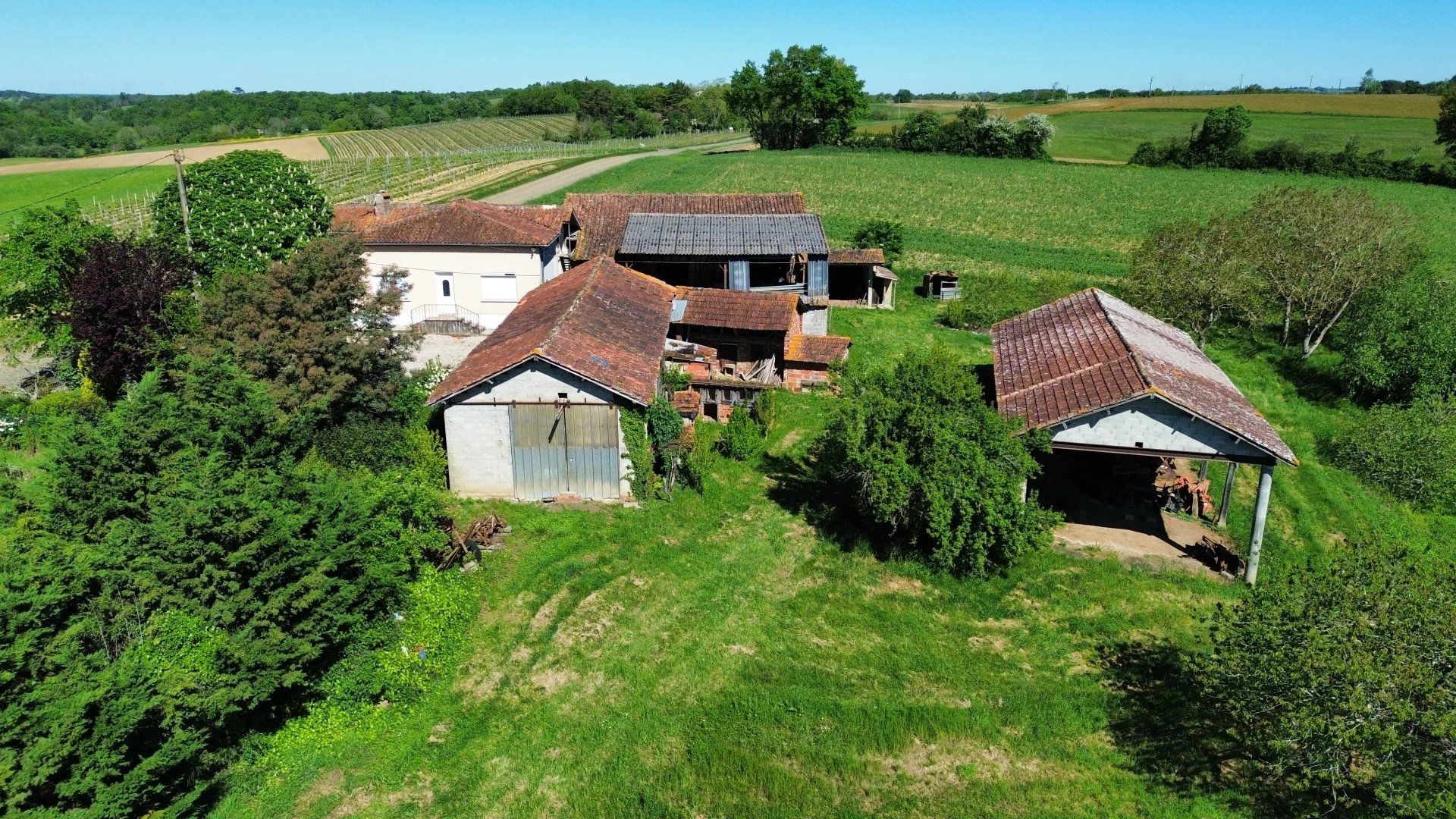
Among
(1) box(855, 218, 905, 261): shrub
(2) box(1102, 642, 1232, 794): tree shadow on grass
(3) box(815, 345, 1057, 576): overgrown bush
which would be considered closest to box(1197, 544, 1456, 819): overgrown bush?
(2) box(1102, 642, 1232, 794): tree shadow on grass

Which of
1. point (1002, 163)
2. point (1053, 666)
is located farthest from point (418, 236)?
point (1002, 163)

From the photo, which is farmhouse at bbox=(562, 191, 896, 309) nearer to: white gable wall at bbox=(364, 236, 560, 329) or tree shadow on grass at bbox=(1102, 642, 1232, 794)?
white gable wall at bbox=(364, 236, 560, 329)

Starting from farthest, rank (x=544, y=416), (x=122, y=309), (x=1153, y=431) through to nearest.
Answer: (x=122, y=309) → (x=544, y=416) → (x=1153, y=431)

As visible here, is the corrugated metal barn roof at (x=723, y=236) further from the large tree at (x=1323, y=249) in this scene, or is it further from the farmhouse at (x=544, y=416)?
the large tree at (x=1323, y=249)

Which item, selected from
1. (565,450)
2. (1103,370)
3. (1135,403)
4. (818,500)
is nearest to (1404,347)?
(1103,370)

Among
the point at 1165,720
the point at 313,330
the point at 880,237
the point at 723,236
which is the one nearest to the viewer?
the point at 1165,720

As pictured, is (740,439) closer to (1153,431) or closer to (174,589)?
(1153,431)

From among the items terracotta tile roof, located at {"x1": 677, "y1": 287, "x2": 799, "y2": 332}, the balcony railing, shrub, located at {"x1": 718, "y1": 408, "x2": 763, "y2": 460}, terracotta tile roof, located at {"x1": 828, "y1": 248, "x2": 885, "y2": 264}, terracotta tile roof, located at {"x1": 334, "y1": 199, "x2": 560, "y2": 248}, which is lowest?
shrub, located at {"x1": 718, "y1": 408, "x2": 763, "y2": 460}

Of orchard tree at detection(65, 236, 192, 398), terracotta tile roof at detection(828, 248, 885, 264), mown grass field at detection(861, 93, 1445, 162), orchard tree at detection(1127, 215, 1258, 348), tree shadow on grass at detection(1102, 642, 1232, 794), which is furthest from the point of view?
mown grass field at detection(861, 93, 1445, 162)
